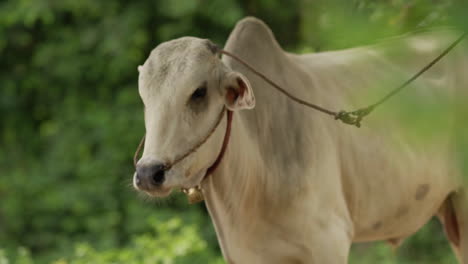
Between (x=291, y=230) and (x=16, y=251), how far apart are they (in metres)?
5.13

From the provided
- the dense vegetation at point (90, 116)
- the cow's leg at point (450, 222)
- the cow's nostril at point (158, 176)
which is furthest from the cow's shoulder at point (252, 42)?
the dense vegetation at point (90, 116)

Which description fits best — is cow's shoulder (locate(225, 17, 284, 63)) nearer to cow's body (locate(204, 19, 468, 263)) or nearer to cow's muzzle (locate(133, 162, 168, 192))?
cow's body (locate(204, 19, 468, 263))

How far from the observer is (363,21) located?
1379 millimetres

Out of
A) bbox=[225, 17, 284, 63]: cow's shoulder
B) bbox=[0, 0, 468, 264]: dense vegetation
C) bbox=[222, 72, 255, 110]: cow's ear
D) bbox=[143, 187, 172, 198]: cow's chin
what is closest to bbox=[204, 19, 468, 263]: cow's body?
bbox=[225, 17, 284, 63]: cow's shoulder

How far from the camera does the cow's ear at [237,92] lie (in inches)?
120

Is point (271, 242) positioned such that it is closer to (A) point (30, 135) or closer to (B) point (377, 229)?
(B) point (377, 229)

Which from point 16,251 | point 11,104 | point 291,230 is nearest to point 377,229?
point 291,230

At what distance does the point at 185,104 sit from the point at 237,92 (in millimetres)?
194

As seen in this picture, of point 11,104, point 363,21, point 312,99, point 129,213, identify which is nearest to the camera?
point 363,21

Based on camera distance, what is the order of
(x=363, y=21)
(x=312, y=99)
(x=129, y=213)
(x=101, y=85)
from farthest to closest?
(x=101, y=85)
(x=129, y=213)
(x=312, y=99)
(x=363, y=21)

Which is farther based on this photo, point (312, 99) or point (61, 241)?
point (61, 241)

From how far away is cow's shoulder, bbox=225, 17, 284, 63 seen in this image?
357cm

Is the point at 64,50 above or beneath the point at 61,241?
above

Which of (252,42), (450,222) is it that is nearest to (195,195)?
(252,42)
